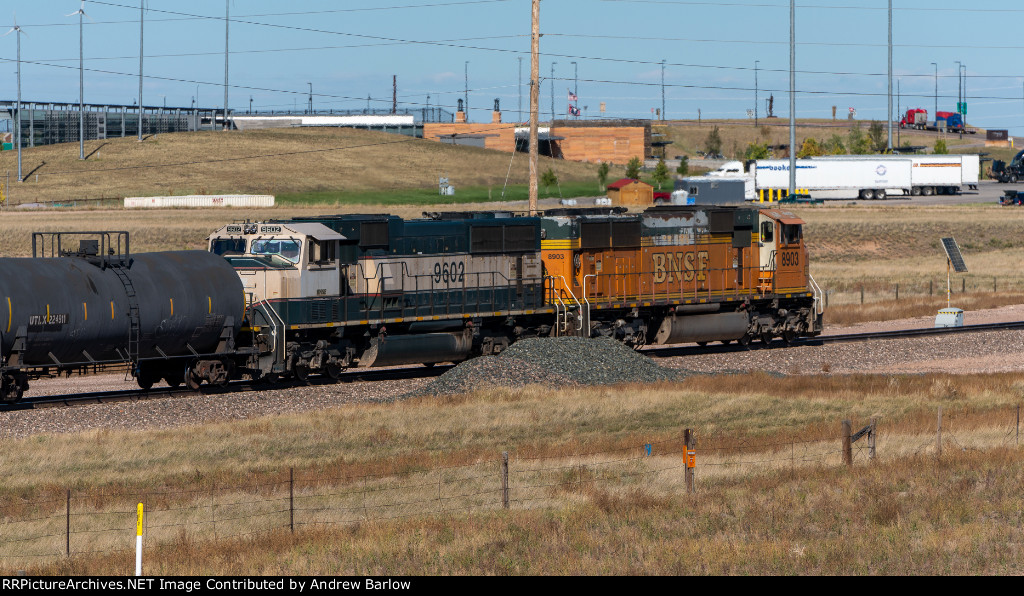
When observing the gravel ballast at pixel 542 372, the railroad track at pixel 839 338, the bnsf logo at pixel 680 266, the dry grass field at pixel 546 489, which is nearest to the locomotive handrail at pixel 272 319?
the gravel ballast at pixel 542 372

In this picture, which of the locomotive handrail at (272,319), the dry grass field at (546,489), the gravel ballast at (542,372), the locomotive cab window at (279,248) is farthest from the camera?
the locomotive cab window at (279,248)

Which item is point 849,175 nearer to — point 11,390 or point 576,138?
point 576,138

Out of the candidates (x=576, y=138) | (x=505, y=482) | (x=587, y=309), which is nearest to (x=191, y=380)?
(x=587, y=309)

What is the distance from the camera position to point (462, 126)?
170250 millimetres

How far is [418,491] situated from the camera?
1766 cm

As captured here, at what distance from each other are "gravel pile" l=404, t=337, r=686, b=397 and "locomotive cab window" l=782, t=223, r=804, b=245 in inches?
350

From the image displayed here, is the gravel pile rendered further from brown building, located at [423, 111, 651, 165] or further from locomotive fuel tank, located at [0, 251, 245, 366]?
brown building, located at [423, 111, 651, 165]

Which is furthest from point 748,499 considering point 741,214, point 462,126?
point 462,126

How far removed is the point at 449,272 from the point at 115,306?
949 cm

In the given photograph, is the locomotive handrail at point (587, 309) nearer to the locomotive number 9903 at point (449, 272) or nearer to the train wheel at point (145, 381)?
the locomotive number 9903 at point (449, 272)

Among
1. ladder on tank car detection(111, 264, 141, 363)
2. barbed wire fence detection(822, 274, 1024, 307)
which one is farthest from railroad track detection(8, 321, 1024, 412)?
barbed wire fence detection(822, 274, 1024, 307)

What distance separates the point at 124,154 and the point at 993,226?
298 ft

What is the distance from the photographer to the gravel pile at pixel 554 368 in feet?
90.1

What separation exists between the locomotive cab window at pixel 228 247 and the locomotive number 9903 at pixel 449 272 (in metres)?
5.13
